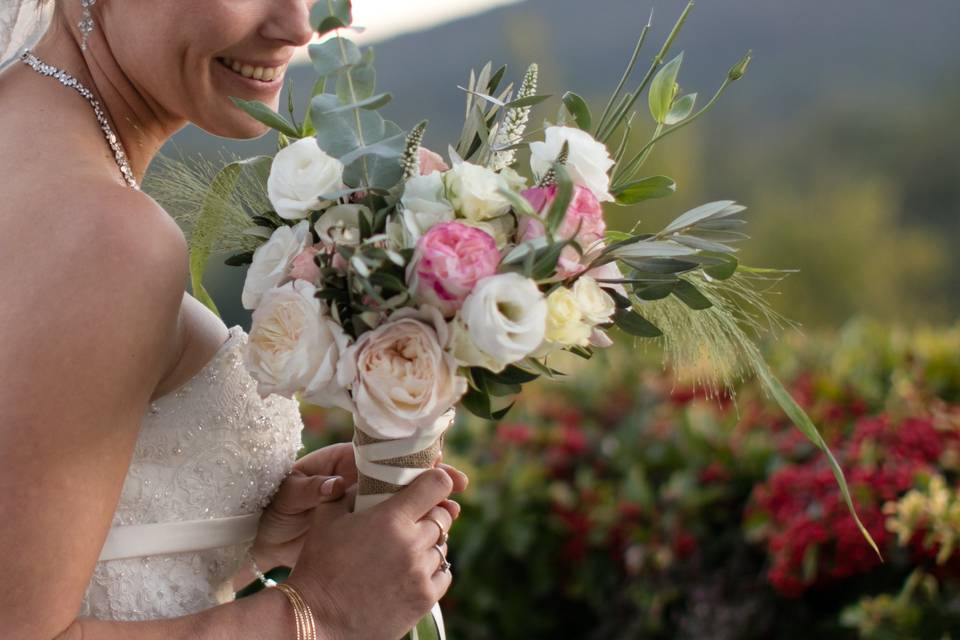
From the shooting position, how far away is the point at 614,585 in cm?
433

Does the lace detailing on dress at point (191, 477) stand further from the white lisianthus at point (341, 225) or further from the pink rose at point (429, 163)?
the pink rose at point (429, 163)

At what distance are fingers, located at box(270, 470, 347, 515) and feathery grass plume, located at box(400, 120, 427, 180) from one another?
0.65 meters

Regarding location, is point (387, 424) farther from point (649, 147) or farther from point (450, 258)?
point (649, 147)

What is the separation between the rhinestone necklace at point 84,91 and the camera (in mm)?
1767

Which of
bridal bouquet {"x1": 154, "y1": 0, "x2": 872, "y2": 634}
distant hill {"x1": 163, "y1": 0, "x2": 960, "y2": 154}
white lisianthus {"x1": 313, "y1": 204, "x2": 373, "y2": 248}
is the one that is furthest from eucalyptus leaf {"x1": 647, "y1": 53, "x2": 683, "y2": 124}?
distant hill {"x1": 163, "y1": 0, "x2": 960, "y2": 154}

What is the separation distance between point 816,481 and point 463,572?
5.33ft

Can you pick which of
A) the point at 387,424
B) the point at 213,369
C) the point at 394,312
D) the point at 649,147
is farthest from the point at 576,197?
the point at 213,369

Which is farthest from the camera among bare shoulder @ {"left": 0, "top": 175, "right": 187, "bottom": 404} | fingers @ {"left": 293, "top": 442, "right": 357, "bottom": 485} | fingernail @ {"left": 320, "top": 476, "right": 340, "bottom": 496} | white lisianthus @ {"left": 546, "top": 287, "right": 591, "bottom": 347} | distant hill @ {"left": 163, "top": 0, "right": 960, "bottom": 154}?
distant hill @ {"left": 163, "top": 0, "right": 960, "bottom": 154}

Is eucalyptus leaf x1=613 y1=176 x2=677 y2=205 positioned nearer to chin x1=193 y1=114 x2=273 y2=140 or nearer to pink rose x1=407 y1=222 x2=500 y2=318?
pink rose x1=407 y1=222 x2=500 y2=318

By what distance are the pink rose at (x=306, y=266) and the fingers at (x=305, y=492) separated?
0.52m

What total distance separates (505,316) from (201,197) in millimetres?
699

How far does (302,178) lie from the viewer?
63.8 inches

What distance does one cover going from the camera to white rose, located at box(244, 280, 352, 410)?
158 centimetres

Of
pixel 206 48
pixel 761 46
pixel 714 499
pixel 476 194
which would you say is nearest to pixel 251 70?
pixel 206 48
